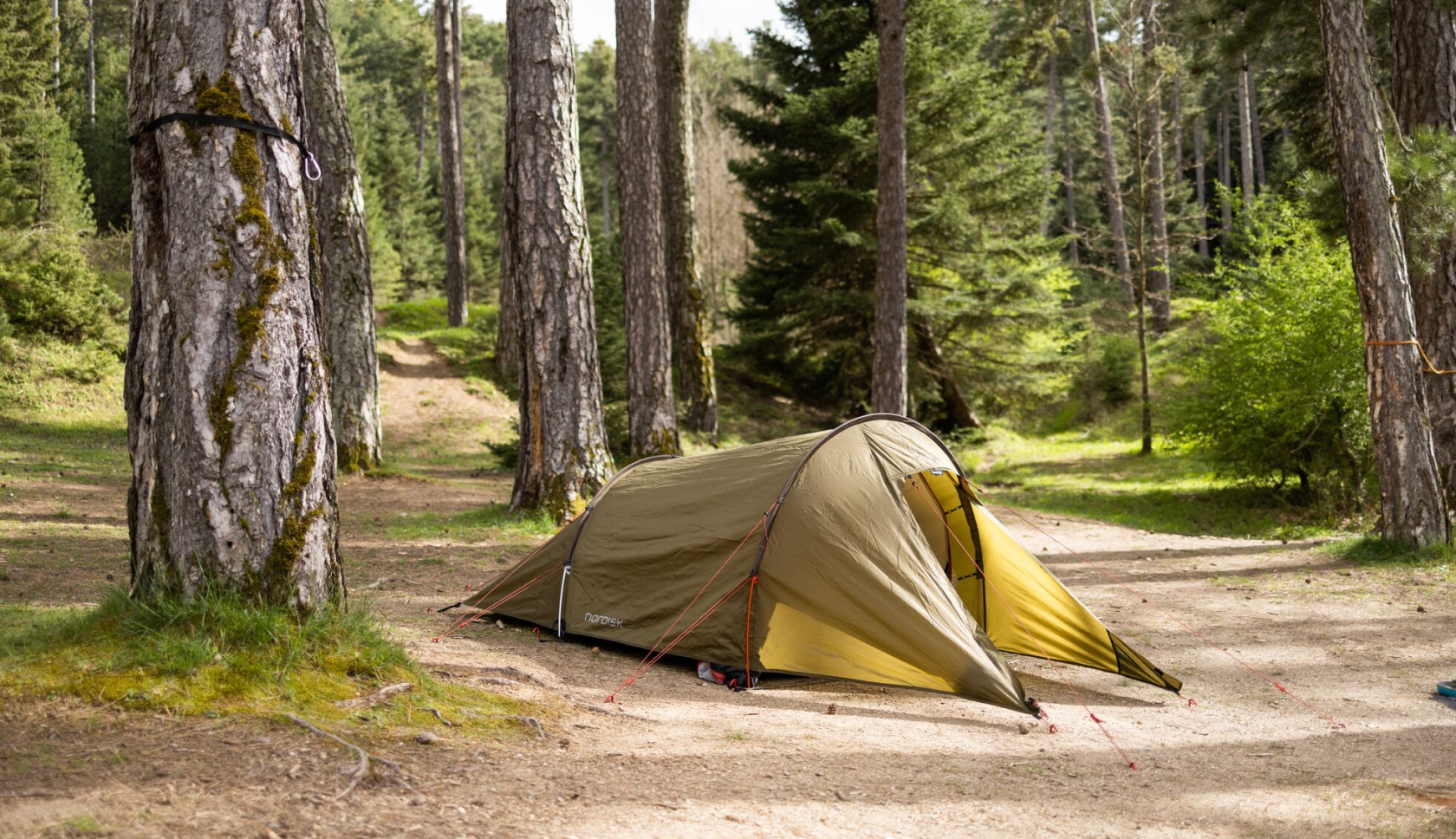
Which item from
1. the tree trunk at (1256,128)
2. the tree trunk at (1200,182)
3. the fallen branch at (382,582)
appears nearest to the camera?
the fallen branch at (382,582)

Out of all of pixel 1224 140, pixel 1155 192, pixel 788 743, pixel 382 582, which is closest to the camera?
pixel 788 743

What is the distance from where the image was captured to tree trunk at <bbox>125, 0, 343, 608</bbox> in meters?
3.80

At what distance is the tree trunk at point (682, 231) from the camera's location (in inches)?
640

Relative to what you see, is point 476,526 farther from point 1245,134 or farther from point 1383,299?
point 1245,134

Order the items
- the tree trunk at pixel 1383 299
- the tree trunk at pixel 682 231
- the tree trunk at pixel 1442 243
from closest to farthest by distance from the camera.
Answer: the tree trunk at pixel 1383 299 → the tree trunk at pixel 1442 243 → the tree trunk at pixel 682 231

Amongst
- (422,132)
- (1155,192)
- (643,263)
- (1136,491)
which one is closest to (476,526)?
(643,263)

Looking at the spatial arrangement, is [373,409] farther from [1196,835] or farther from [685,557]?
[1196,835]

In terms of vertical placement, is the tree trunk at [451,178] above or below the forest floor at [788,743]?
above

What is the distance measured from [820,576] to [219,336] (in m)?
3.29

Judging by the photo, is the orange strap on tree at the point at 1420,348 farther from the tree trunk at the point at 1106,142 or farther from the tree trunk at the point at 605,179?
the tree trunk at the point at 605,179

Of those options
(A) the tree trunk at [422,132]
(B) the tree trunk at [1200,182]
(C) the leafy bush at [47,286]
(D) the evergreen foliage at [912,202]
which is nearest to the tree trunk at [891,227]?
(D) the evergreen foliage at [912,202]

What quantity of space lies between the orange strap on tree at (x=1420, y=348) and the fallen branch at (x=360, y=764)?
921cm

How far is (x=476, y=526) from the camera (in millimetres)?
9047

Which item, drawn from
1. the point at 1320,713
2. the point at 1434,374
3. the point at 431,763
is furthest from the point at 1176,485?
the point at 431,763
